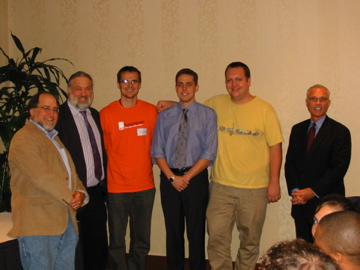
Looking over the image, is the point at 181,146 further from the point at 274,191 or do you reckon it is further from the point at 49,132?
the point at 49,132

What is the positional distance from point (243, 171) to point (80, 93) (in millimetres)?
1487

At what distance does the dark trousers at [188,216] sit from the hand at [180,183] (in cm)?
5

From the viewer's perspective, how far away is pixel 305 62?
3.32 metres

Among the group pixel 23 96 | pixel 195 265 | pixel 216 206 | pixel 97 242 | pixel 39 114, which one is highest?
pixel 23 96

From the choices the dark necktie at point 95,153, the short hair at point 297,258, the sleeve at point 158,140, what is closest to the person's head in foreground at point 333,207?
the short hair at point 297,258

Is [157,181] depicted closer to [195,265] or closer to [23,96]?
[195,265]

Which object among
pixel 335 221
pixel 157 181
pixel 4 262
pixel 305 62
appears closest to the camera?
pixel 335 221

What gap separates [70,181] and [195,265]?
4.13 feet

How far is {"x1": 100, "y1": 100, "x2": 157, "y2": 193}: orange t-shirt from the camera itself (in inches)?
119

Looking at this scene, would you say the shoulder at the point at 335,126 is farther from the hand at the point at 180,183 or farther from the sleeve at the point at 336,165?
the hand at the point at 180,183

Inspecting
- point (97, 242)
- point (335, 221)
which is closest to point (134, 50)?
point (97, 242)

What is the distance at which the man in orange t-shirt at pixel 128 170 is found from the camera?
9.95 ft

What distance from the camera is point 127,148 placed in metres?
3.04

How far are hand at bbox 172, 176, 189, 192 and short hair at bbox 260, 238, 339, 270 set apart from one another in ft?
6.17
